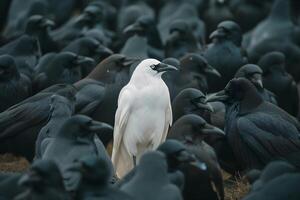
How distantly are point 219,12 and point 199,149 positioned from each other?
8.76 meters

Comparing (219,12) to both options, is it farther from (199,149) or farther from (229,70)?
(199,149)

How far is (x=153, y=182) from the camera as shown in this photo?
9930mm

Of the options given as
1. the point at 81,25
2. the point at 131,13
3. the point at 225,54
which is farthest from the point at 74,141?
the point at 131,13

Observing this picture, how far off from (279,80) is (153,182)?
5.43m

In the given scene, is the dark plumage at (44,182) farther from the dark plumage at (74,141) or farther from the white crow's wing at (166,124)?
the white crow's wing at (166,124)

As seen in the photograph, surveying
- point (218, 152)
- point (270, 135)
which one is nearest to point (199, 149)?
point (270, 135)

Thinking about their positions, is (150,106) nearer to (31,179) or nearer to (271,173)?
(271,173)

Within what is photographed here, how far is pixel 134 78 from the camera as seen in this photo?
12508mm

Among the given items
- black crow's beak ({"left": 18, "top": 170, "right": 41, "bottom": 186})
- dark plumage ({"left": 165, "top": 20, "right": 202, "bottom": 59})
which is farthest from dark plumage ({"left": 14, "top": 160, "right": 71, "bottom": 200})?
dark plumage ({"left": 165, "top": 20, "right": 202, "bottom": 59})

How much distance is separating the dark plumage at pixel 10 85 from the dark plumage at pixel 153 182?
425cm

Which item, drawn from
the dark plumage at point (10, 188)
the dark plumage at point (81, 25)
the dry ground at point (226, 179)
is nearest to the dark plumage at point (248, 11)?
the dark plumage at point (81, 25)

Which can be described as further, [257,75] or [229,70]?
[229,70]

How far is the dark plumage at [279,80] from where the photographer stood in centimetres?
1498

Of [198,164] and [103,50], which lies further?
[103,50]
